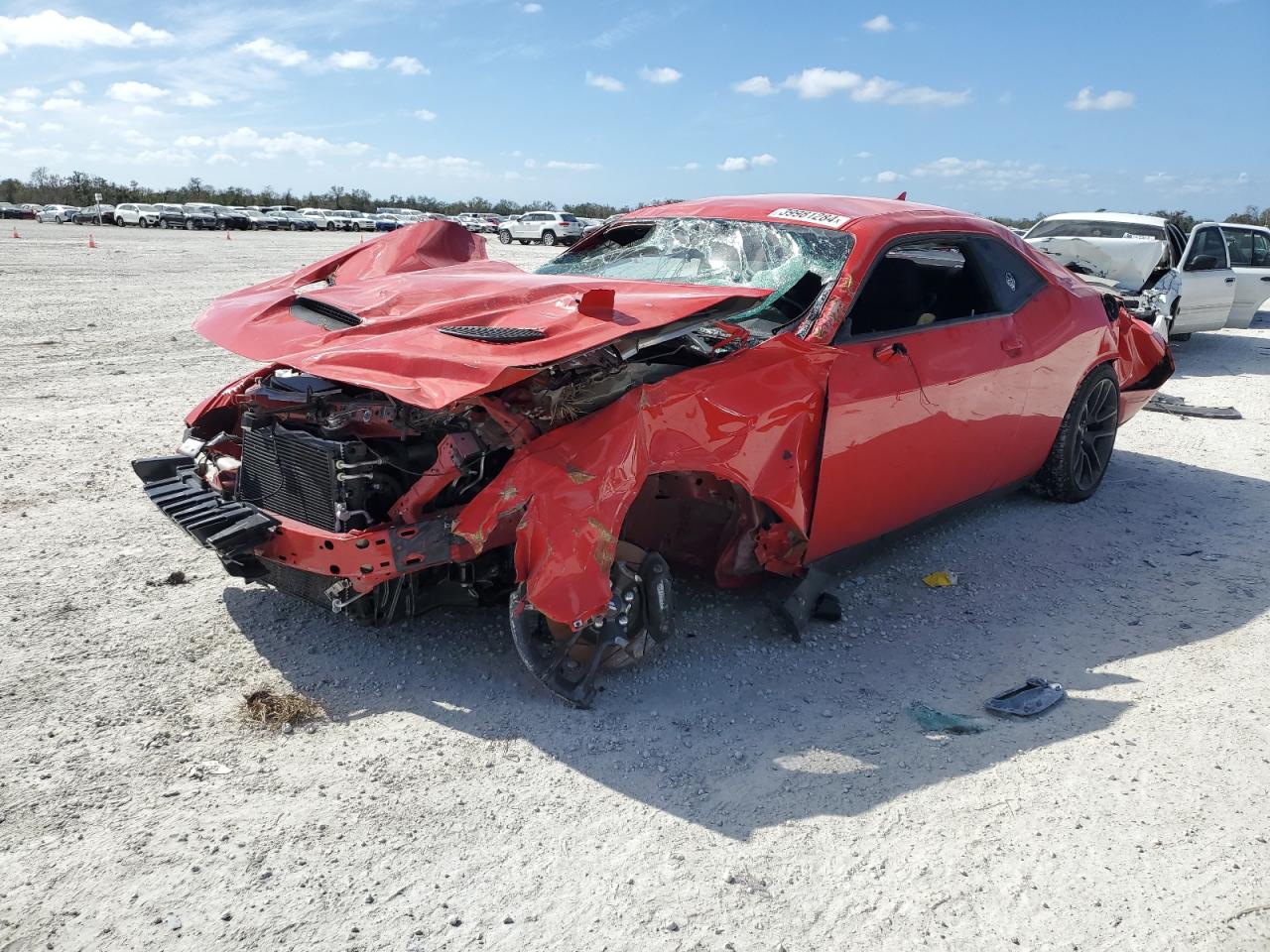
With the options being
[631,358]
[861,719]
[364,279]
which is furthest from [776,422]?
[364,279]

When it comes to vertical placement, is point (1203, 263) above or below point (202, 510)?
above

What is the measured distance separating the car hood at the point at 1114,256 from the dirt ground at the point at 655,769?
658 centimetres

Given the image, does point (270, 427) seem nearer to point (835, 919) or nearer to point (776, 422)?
point (776, 422)

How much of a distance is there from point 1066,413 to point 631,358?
3173mm

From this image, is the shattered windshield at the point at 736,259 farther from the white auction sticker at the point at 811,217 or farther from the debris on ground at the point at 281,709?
the debris on ground at the point at 281,709

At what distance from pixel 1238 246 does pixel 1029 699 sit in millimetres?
11388

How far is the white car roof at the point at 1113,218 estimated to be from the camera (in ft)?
35.9

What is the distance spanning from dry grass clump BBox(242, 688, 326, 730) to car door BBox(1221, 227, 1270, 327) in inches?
482

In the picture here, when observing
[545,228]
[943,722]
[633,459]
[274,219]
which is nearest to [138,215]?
[274,219]

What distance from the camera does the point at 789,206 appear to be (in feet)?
14.6

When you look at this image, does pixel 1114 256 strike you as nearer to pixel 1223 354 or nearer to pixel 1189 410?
pixel 1223 354

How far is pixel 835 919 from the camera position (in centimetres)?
239

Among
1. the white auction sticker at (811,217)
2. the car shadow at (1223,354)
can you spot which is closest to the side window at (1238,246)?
the car shadow at (1223,354)

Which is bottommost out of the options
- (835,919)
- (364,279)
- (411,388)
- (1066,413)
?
(835,919)
